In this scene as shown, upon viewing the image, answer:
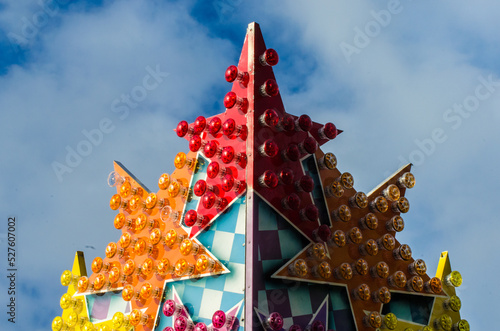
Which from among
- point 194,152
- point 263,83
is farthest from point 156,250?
point 263,83

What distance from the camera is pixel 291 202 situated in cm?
1298

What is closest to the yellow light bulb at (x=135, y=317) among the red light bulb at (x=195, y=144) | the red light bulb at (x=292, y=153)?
the red light bulb at (x=195, y=144)

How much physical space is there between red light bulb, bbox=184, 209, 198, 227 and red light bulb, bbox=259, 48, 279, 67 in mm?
3639

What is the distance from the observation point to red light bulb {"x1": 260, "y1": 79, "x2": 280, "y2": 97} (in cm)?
1325

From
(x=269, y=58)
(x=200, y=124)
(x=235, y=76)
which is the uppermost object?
(x=269, y=58)

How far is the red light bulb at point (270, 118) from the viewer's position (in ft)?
43.0

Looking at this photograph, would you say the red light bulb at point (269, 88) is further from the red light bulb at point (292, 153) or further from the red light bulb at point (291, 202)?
the red light bulb at point (291, 202)

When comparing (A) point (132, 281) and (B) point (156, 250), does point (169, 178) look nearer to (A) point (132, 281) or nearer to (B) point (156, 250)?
(B) point (156, 250)

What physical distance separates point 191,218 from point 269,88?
10.8 feet

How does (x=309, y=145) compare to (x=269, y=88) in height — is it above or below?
below

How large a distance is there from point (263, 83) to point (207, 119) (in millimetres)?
1711

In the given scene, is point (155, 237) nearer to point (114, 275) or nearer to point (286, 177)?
point (114, 275)

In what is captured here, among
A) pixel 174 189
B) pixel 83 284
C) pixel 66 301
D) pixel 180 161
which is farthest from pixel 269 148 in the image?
pixel 66 301

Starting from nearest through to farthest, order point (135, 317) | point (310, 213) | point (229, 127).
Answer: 1. point (310, 213)
2. point (229, 127)
3. point (135, 317)
